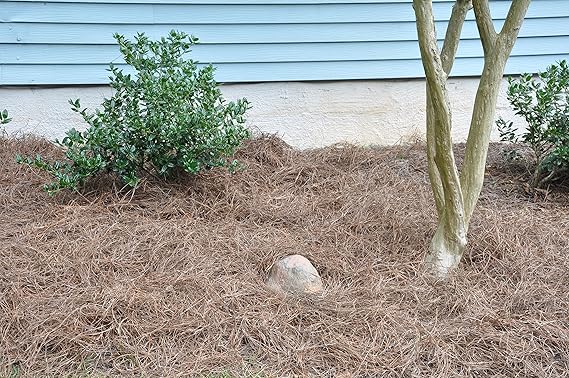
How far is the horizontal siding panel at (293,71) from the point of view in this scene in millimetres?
5355

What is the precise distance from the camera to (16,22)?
5.23 m

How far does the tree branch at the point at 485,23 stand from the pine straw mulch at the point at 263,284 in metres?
1.11

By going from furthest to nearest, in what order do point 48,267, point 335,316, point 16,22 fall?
point 16,22 → point 48,267 → point 335,316

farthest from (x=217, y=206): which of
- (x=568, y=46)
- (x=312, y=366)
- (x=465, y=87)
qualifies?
(x=568, y=46)

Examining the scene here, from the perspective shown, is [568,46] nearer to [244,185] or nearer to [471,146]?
[471,146]

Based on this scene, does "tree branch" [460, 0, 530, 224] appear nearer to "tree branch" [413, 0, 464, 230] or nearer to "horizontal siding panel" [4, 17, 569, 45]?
"tree branch" [413, 0, 464, 230]

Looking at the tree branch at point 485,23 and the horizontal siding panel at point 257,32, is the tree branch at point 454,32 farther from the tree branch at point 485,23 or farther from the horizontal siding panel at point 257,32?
the horizontal siding panel at point 257,32

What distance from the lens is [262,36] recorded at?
5.56 metres

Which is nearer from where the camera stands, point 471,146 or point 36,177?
point 471,146

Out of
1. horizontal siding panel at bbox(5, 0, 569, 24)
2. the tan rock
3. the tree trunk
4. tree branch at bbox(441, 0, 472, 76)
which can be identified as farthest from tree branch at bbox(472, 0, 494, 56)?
horizontal siding panel at bbox(5, 0, 569, 24)

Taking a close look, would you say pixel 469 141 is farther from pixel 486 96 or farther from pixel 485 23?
pixel 485 23

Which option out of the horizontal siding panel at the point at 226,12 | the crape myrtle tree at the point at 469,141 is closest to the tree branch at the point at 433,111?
the crape myrtle tree at the point at 469,141

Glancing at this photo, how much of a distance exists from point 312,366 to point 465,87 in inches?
148

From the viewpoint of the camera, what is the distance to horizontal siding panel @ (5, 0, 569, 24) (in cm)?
525
